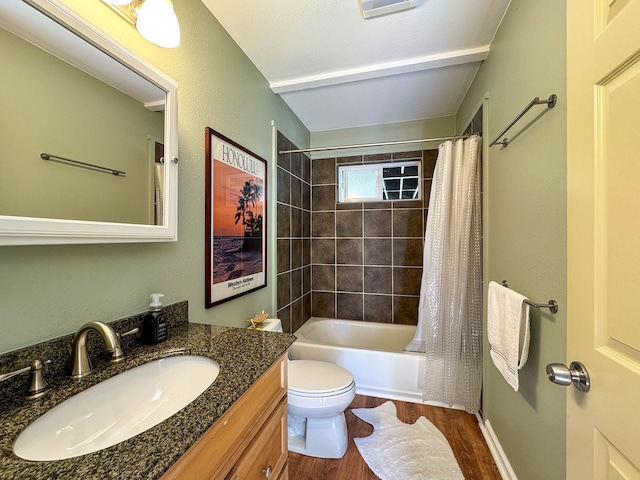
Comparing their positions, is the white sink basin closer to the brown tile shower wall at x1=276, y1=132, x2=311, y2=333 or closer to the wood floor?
the wood floor

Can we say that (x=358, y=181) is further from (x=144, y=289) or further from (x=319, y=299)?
(x=144, y=289)

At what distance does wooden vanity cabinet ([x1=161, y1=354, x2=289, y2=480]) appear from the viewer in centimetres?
54

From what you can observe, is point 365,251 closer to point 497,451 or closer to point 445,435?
point 445,435

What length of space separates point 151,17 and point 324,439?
2.12 metres

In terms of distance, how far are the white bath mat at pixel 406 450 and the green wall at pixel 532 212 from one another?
0.33 meters

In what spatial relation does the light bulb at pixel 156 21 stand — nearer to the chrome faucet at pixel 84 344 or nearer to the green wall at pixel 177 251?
the green wall at pixel 177 251

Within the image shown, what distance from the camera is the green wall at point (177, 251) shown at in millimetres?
681

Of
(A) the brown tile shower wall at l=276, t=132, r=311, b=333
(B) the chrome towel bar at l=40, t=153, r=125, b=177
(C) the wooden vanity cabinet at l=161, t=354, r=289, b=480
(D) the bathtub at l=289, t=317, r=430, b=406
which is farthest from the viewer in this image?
(A) the brown tile shower wall at l=276, t=132, r=311, b=333

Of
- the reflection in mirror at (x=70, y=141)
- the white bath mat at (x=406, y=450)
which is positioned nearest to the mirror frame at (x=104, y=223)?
the reflection in mirror at (x=70, y=141)

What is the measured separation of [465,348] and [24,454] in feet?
6.96

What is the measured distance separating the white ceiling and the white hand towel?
4.71 ft

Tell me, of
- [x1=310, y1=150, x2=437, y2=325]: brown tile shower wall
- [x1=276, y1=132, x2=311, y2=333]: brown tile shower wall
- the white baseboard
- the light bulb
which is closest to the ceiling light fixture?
the light bulb

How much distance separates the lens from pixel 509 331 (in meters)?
1.14

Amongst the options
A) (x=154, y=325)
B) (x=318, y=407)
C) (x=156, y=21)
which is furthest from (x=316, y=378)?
(x=156, y=21)
